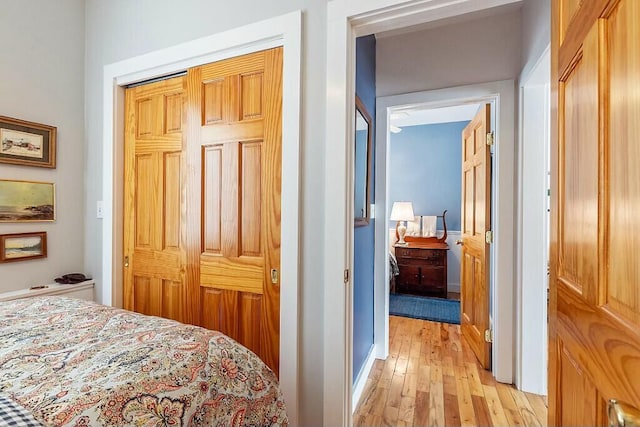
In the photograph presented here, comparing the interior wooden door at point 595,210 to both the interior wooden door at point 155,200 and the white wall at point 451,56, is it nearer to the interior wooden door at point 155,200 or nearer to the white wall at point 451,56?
the white wall at point 451,56

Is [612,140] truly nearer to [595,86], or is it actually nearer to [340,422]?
[595,86]

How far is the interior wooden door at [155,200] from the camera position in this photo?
6.23ft

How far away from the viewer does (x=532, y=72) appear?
76.0 inches

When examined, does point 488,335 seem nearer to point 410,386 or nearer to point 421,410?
point 410,386

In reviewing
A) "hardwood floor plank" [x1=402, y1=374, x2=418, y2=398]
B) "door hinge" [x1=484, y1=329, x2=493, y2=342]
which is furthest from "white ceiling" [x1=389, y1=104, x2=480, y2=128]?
"hardwood floor plank" [x1=402, y1=374, x2=418, y2=398]

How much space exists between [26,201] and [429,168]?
4.75 m

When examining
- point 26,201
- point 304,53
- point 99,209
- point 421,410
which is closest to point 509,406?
point 421,410

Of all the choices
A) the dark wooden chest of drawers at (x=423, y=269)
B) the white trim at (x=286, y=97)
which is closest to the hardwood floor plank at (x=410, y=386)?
the white trim at (x=286, y=97)

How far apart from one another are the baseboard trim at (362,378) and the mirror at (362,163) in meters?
1.05

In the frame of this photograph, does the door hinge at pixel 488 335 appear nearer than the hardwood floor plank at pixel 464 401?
No

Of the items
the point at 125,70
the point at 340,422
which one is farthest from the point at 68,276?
the point at 340,422

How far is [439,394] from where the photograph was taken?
213 cm

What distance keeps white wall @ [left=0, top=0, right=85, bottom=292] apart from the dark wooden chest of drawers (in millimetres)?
3784

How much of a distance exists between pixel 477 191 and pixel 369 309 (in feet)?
4.33
